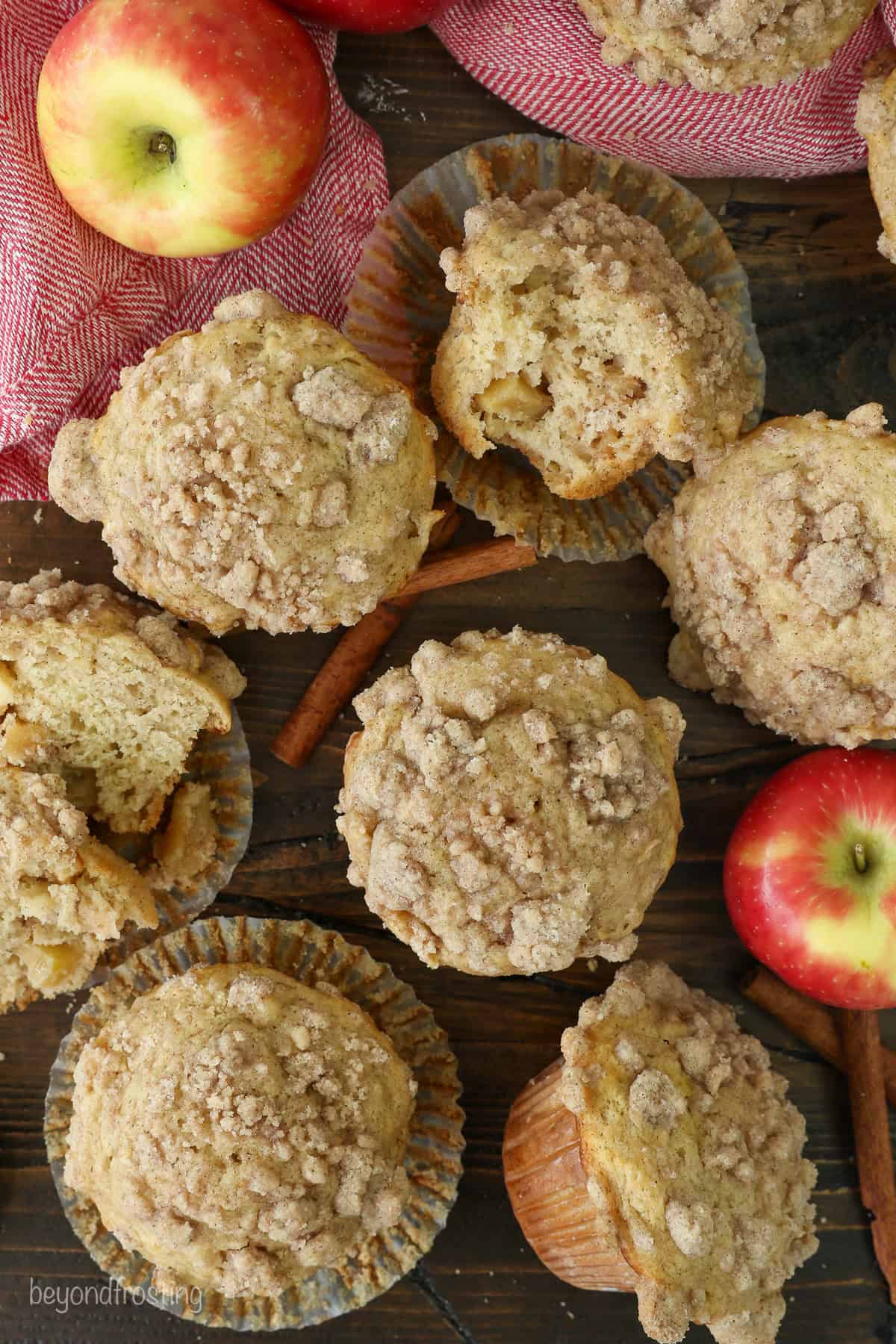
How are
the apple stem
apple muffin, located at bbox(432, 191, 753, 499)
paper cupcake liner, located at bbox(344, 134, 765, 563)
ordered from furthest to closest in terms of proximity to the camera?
paper cupcake liner, located at bbox(344, 134, 765, 563)
the apple stem
apple muffin, located at bbox(432, 191, 753, 499)

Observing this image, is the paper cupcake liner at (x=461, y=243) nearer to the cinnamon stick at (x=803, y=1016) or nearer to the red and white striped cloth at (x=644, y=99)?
the red and white striped cloth at (x=644, y=99)

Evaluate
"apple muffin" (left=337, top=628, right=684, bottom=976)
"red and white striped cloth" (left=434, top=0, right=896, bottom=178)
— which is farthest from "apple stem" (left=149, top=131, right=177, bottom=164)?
"apple muffin" (left=337, top=628, right=684, bottom=976)

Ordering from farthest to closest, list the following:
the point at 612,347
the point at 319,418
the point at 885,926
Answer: the point at 885,926 < the point at 612,347 < the point at 319,418

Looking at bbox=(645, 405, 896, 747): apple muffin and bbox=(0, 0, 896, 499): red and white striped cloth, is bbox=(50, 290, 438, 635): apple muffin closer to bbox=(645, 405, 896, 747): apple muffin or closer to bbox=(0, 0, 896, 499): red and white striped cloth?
bbox=(0, 0, 896, 499): red and white striped cloth

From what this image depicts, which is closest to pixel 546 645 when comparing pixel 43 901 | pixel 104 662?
pixel 104 662

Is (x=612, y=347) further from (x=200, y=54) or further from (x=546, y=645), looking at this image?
(x=200, y=54)

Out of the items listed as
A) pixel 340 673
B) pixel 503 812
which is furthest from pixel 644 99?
pixel 503 812

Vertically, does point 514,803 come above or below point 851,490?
below
